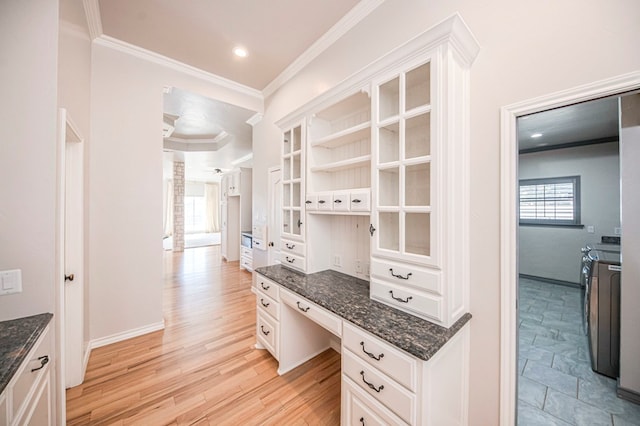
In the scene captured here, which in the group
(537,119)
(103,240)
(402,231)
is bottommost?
(103,240)

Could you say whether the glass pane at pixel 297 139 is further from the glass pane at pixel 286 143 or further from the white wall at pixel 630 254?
the white wall at pixel 630 254

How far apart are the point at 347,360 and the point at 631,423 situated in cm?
203

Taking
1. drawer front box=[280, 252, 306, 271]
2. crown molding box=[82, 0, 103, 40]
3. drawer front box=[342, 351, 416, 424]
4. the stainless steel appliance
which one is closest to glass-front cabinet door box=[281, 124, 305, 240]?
drawer front box=[280, 252, 306, 271]

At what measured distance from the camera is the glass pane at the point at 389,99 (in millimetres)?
1650

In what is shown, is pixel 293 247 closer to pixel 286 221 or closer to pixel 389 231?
pixel 286 221

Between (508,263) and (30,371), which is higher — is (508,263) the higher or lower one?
the higher one

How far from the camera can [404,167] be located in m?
1.53

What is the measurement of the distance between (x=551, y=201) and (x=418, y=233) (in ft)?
16.2

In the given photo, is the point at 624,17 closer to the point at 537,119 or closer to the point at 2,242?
the point at 537,119

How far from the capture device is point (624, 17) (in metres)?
1.10

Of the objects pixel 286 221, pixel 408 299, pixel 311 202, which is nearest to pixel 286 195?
pixel 286 221

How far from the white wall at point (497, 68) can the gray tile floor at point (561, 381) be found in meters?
0.76

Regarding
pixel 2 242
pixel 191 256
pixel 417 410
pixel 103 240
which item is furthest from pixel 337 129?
pixel 191 256

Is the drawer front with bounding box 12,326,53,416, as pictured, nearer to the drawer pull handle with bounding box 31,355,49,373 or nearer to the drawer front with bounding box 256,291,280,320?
the drawer pull handle with bounding box 31,355,49,373
